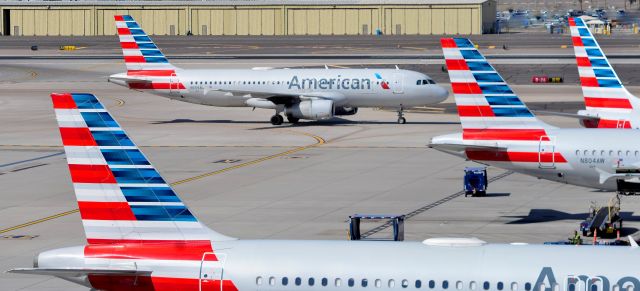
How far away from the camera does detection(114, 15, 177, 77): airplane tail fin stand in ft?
278

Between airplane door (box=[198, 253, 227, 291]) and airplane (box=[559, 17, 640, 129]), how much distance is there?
32977 millimetres

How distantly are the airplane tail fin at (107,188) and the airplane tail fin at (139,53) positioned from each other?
59.7 m

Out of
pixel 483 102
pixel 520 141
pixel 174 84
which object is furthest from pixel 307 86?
pixel 520 141

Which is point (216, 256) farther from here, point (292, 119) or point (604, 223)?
point (292, 119)

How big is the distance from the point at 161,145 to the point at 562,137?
32.8 metres

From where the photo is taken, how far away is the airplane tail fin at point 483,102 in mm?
43719

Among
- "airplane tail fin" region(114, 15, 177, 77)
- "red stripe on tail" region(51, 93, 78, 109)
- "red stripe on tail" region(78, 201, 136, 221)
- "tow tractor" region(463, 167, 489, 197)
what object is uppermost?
"airplane tail fin" region(114, 15, 177, 77)

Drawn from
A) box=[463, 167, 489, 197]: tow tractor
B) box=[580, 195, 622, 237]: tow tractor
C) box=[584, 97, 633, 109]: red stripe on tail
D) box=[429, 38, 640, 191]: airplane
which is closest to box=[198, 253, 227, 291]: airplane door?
box=[580, 195, 622, 237]: tow tractor

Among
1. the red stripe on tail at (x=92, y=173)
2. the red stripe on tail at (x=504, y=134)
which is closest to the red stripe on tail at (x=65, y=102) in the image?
the red stripe on tail at (x=92, y=173)

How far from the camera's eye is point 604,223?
136 feet

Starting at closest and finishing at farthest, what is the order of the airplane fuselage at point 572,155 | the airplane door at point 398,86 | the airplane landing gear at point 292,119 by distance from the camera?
the airplane fuselage at point 572,155, the airplane door at point 398,86, the airplane landing gear at point 292,119

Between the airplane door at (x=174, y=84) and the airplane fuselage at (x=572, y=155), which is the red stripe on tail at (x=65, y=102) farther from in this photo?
the airplane door at (x=174, y=84)

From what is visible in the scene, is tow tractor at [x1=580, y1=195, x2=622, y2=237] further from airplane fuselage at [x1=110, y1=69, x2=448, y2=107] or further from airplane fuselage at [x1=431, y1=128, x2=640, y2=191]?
airplane fuselage at [x1=110, y1=69, x2=448, y2=107]

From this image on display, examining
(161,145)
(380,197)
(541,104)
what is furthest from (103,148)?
(541,104)
